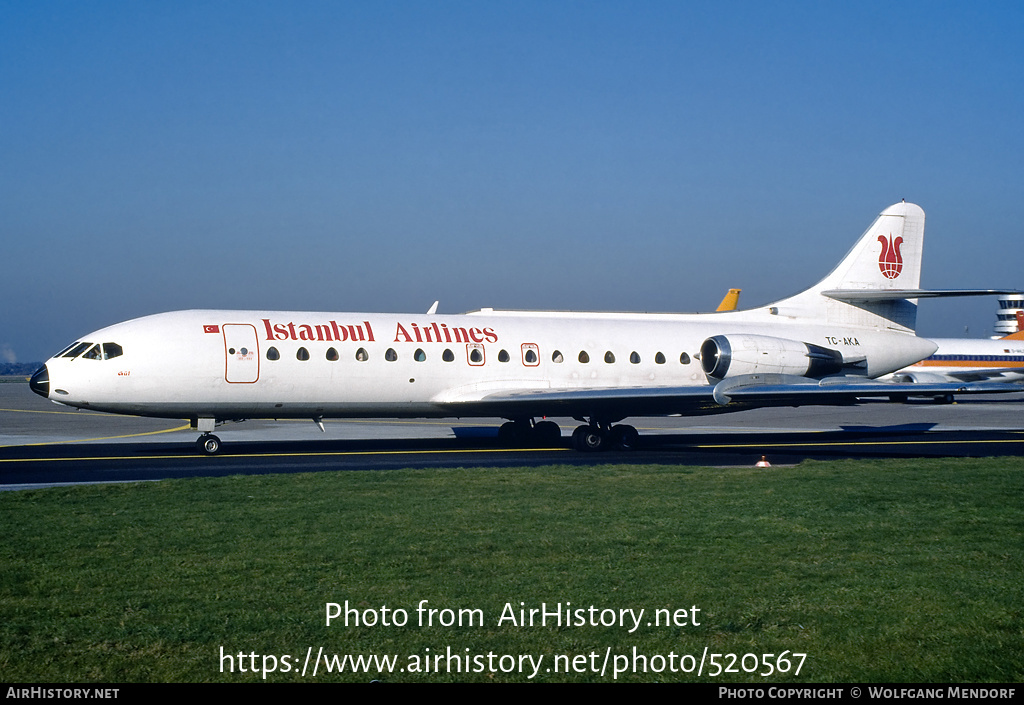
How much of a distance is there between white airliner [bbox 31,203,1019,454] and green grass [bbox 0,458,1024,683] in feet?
25.6

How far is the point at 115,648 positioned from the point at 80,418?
115 ft

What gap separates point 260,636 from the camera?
6230 millimetres

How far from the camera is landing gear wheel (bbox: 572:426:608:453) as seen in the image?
76.6ft

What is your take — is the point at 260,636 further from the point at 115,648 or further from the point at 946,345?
the point at 946,345

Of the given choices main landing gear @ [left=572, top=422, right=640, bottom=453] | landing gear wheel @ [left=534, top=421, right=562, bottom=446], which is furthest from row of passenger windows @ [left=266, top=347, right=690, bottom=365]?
landing gear wheel @ [left=534, top=421, right=562, bottom=446]

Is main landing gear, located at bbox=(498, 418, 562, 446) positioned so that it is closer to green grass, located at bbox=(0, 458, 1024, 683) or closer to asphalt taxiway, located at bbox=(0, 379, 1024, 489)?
asphalt taxiway, located at bbox=(0, 379, 1024, 489)

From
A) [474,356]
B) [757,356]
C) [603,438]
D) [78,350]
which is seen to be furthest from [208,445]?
[757,356]

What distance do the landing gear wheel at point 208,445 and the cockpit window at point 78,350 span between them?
3269 mm

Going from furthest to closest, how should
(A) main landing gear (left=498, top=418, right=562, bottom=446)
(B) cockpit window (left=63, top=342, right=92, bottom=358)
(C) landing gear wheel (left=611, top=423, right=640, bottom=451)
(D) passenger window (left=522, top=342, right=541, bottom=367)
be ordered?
(A) main landing gear (left=498, top=418, right=562, bottom=446), (D) passenger window (left=522, top=342, right=541, bottom=367), (C) landing gear wheel (left=611, top=423, right=640, bottom=451), (B) cockpit window (left=63, top=342, right=92, bottom=358)

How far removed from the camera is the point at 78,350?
20750mm

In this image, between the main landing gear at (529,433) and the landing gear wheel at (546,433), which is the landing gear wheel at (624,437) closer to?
the main landing gear at (529,433)

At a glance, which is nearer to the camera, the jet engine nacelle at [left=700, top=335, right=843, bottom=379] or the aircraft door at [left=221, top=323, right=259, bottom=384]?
the aircraft door at [left=221, top=323, right=259, bottom=384]

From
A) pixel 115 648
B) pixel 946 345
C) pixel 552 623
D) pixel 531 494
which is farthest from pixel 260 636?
pixel 946 345

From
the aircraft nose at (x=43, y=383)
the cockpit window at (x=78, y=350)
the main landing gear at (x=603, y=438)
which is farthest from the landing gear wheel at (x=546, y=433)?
the aircraft nose at (x=43, y=383)
